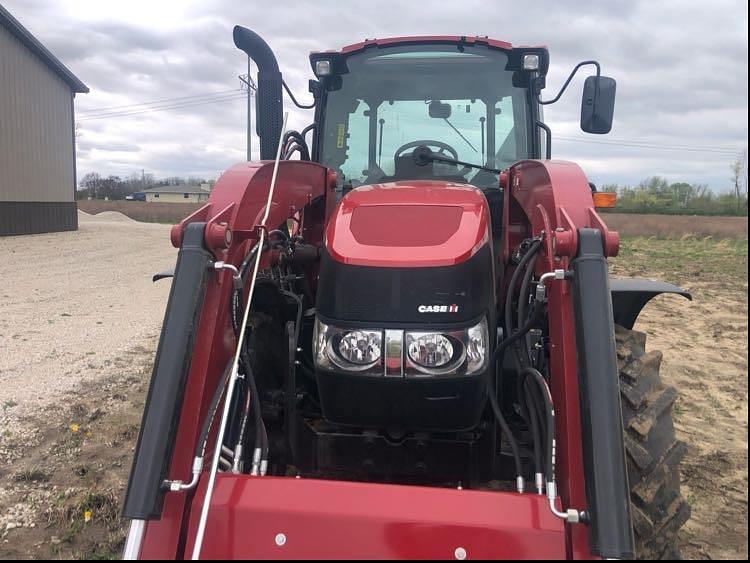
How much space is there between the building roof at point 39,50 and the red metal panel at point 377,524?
1901 centimetres

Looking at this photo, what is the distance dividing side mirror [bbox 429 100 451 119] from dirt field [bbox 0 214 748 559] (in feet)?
6.26

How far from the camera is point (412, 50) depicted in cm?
344

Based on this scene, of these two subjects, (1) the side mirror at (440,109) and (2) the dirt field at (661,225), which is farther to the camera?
(2) the dirt field at (661,225)

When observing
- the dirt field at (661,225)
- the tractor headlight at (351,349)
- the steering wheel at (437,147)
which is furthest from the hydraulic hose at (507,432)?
the dirt field at (661,225)

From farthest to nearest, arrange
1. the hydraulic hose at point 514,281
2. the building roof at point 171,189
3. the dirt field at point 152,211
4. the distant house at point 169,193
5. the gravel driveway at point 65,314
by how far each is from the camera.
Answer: the building roof at point 171,189 → the distant house at point 169,193 → the dirt field at point 152,211 → the gravel driveway at point 65,314 → the hydraulic hose at point 514,281

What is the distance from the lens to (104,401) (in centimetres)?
475

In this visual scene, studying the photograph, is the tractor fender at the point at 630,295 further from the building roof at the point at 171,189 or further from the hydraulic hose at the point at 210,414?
the building roof at the point at 171,189

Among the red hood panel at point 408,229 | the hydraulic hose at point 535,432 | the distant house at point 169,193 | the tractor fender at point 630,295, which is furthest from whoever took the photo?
the distant house at point 169,193

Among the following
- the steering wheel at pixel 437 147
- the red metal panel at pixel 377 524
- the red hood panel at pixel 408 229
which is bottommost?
the red metal panel at pixel 377 524

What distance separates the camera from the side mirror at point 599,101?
3178mm

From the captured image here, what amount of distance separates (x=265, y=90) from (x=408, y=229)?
5.15 feet

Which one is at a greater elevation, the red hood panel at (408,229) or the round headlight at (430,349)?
the red hood panel at (408,229)

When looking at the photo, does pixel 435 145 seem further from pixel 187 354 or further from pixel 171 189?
pixel 171 189

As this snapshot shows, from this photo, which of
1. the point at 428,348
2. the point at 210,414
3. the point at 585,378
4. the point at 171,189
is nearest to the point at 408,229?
the point at 428,348
